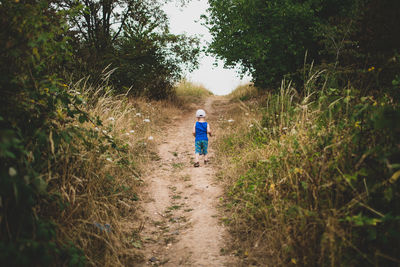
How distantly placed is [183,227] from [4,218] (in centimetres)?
205

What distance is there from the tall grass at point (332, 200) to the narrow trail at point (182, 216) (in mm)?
303

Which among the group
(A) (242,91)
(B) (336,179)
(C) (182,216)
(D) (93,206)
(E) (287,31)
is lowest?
(C) (182,216)

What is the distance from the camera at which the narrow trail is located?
2.79m

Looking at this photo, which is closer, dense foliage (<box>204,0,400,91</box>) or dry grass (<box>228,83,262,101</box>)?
dense foliage (<box>204,0,400,91</box>)

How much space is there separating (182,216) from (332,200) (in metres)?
2.10

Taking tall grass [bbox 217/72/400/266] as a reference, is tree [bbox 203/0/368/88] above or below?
above

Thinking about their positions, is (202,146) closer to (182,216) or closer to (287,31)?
(182,216)

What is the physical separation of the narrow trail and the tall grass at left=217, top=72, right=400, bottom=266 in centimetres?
30

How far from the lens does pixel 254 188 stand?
127 inches

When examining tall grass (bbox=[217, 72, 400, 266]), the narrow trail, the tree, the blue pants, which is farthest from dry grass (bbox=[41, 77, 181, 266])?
the tree

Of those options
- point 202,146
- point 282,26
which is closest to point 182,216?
point 202,146

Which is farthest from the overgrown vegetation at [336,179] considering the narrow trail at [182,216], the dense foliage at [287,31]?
the dense foliage at [287,31]

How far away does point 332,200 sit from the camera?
2400 mm

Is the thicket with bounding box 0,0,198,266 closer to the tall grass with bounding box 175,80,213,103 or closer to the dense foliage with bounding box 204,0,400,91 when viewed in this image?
the dense foliage with bounding box 204,0,400,91
